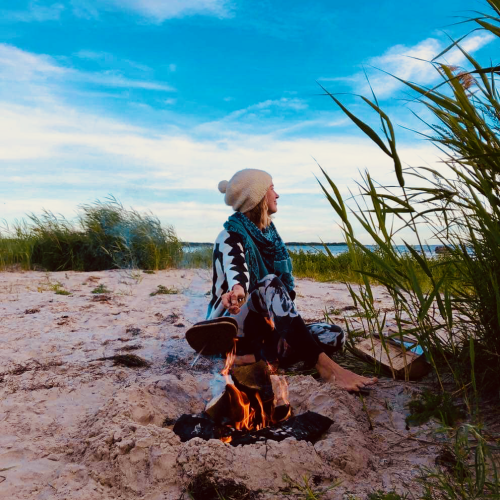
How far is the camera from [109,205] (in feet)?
32.9

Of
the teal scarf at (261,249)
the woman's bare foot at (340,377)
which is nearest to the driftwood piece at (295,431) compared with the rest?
the woman's bare foot at (340,377)

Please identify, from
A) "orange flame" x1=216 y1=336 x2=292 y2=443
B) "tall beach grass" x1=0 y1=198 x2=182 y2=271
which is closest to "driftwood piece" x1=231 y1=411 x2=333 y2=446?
"orange flame" x1=216 y1=336 x2=292 y2=443

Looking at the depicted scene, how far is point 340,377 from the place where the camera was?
2.90m

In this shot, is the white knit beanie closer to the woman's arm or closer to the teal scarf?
the teal scarf

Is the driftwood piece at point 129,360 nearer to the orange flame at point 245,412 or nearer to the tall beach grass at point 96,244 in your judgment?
the orange flame at point 245,412

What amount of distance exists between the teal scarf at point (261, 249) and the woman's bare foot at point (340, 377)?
2.32ft

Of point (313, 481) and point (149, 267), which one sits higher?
point (149, 267)

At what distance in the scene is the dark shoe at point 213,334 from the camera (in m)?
2.52

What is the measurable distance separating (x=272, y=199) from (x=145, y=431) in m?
1.78

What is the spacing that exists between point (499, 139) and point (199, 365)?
2.44 metres

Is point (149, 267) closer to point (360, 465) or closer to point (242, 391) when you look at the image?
point (242, 391)

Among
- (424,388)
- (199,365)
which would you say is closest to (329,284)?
(199,365)

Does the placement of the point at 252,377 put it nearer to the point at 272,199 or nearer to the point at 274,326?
the point at 274,326

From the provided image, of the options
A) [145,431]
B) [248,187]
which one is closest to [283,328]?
[248,187]
